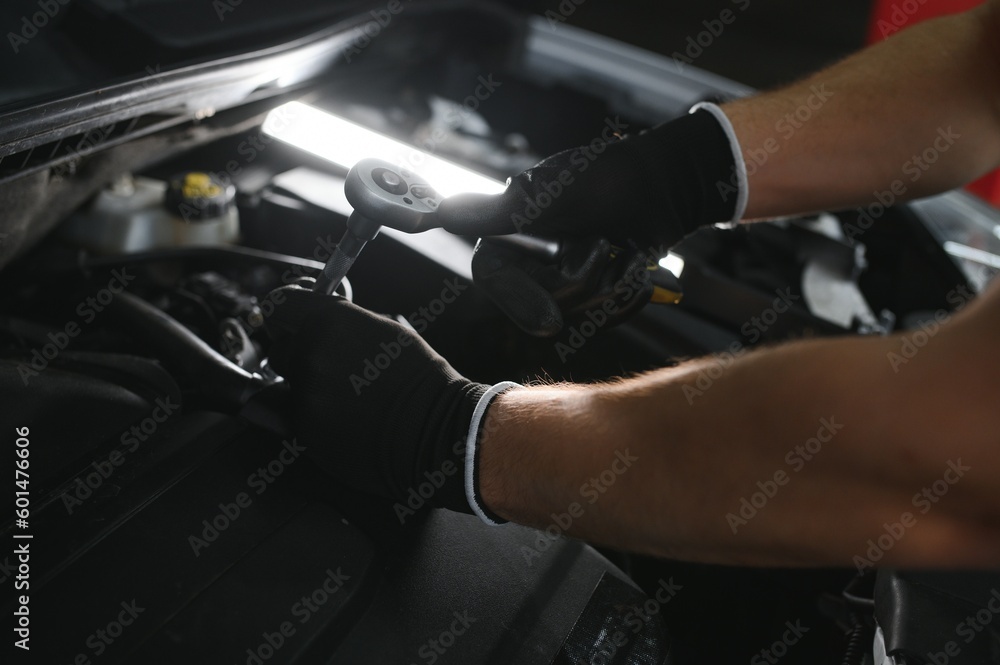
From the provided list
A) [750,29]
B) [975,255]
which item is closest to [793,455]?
[975,255]

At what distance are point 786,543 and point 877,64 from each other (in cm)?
73

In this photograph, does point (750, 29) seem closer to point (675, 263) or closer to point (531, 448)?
point (675, 263)

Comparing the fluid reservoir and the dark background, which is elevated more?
the fluid reservoir

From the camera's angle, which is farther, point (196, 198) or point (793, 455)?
point (196, 198)

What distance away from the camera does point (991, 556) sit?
0.53 meters

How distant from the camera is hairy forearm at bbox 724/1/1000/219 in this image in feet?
3.12

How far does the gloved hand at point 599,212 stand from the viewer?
776mm

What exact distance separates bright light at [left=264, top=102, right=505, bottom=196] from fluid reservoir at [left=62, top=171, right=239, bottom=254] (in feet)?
0.65

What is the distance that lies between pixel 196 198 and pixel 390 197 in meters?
0.48

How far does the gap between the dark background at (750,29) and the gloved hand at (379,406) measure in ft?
12.7

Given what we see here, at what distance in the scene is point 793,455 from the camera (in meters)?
0.53

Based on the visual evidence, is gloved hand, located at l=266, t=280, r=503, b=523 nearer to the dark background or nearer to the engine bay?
the engine bay

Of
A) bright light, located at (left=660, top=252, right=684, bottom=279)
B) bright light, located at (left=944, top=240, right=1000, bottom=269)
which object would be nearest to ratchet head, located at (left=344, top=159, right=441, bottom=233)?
bright light, located at (left=660, top=252, right=684, bottom=279)

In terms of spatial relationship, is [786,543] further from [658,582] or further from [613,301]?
[658,582]
